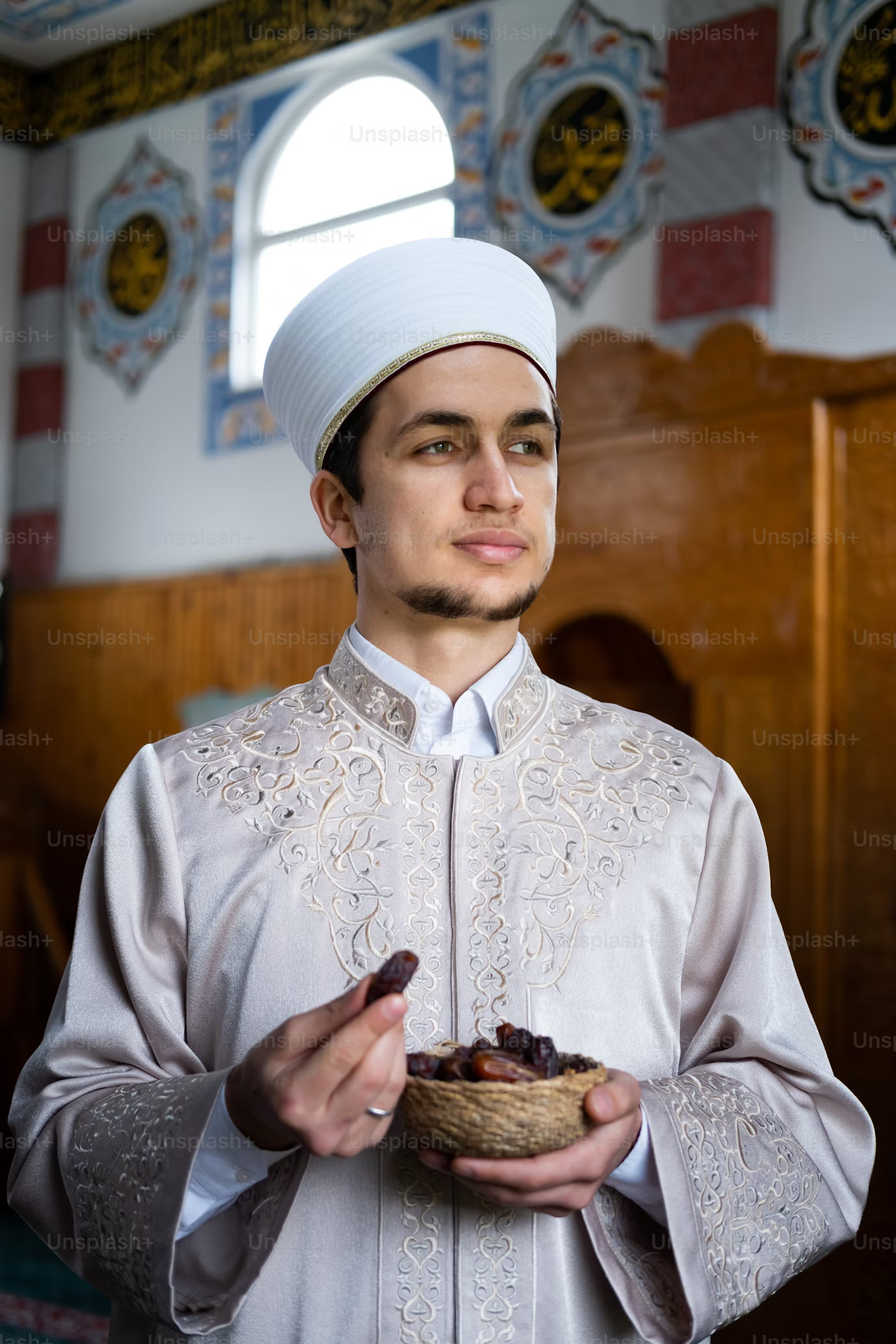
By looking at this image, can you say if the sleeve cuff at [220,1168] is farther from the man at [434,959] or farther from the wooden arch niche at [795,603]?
the wooden arch niche at [795,603]

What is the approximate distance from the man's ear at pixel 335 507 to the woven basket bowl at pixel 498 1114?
0.81m

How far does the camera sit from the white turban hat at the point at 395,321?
179 cm

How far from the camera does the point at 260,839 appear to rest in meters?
1.67

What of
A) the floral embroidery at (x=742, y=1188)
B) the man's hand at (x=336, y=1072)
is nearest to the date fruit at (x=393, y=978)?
the man's hand at (x=336, y=1072)

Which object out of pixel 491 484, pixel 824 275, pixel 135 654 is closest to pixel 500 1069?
pixel 491 484

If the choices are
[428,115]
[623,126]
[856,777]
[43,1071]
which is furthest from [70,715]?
[43,1071]

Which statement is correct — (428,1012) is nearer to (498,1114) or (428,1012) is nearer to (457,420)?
(498,1114)

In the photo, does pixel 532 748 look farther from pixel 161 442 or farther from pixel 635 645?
pixel 161 442

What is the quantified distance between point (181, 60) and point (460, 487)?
6.02m

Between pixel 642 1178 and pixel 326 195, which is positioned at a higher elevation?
pixel 326 195

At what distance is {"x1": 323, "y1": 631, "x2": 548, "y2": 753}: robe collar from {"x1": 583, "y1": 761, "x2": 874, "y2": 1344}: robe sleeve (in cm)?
27

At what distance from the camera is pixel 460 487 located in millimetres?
1679

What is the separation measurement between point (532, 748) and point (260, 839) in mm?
361

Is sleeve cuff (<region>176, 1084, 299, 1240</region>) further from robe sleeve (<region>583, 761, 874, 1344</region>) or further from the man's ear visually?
the man's ear
